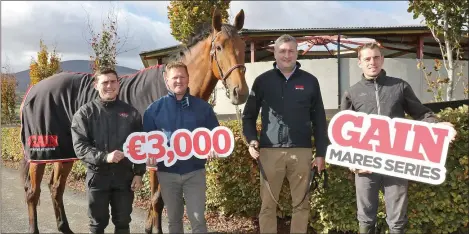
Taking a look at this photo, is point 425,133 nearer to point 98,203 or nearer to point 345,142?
point 345,142

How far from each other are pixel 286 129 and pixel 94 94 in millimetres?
2528

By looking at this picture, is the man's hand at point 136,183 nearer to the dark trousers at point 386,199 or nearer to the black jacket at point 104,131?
the black jacket at point 104,131

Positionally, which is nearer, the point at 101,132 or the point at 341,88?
the point at 101,132

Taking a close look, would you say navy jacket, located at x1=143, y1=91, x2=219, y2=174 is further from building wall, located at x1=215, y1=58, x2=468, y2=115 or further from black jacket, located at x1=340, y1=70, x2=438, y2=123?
building wall, located at x1=215, y1=58, x2=468, y2=115

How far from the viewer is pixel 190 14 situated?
1131cm

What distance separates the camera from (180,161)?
3.39 m

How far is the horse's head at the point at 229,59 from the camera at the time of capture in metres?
3.70

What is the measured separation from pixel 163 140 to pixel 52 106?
203 cm

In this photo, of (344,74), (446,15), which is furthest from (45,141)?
(344,74)

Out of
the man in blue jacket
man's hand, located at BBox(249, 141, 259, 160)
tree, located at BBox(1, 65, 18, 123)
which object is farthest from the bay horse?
tree, located at BBox(1, 65, 18, 123)

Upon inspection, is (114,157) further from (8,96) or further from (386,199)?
(8,96)

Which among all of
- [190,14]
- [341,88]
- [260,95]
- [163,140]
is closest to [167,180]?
[163,140]

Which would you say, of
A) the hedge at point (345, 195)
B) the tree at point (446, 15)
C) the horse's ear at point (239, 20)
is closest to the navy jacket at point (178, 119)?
the horse's ear at point (239, 20)

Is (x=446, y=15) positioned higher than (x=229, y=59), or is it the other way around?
(x=446, y=15)
